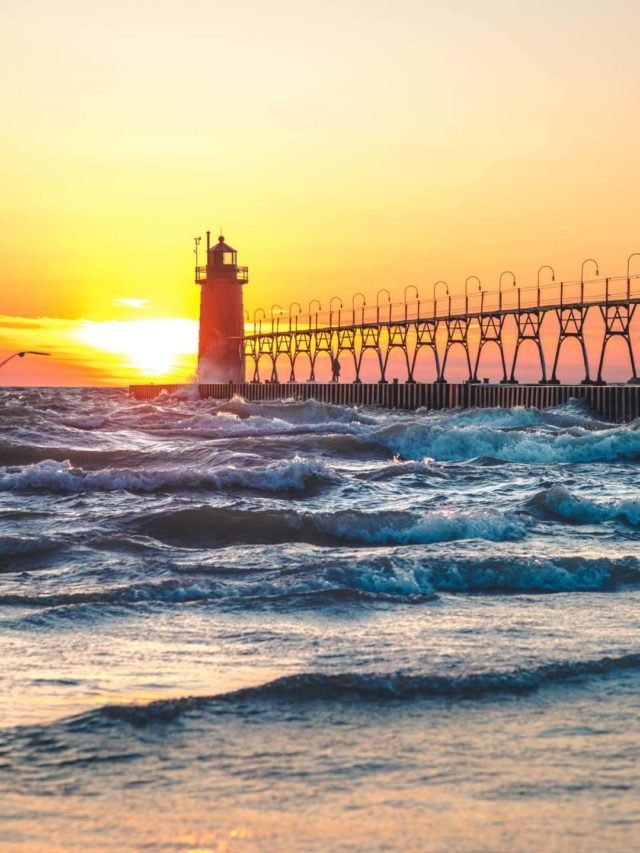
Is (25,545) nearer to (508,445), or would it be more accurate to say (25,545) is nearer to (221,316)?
(508,445)

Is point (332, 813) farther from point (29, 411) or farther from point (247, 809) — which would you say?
point (29, 411)

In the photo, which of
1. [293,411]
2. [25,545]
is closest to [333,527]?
[25,545]

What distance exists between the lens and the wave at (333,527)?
10366mm

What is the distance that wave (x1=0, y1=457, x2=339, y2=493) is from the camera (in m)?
15.2

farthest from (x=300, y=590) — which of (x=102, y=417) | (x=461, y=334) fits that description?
(x=461, y=334)

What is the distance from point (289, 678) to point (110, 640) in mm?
1364

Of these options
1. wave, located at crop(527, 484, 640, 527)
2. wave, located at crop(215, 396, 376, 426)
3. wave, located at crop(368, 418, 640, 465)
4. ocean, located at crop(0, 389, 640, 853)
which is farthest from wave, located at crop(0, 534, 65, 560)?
wave, located at crop(215, 396, 376, 426)

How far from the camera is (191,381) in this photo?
75.9m

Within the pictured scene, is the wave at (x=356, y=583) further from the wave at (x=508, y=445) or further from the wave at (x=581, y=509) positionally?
the wave at (x=508, y=445)

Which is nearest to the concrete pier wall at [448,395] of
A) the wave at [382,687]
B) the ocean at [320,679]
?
the ocean at [320,679]

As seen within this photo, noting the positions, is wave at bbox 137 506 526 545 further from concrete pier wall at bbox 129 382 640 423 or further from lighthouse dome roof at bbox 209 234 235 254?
lighthouse dome roof at bbox 209 234 235 254

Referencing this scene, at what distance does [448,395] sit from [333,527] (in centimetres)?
3994

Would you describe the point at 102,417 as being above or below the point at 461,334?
below

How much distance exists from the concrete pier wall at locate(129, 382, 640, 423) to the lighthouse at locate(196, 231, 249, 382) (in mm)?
1250
